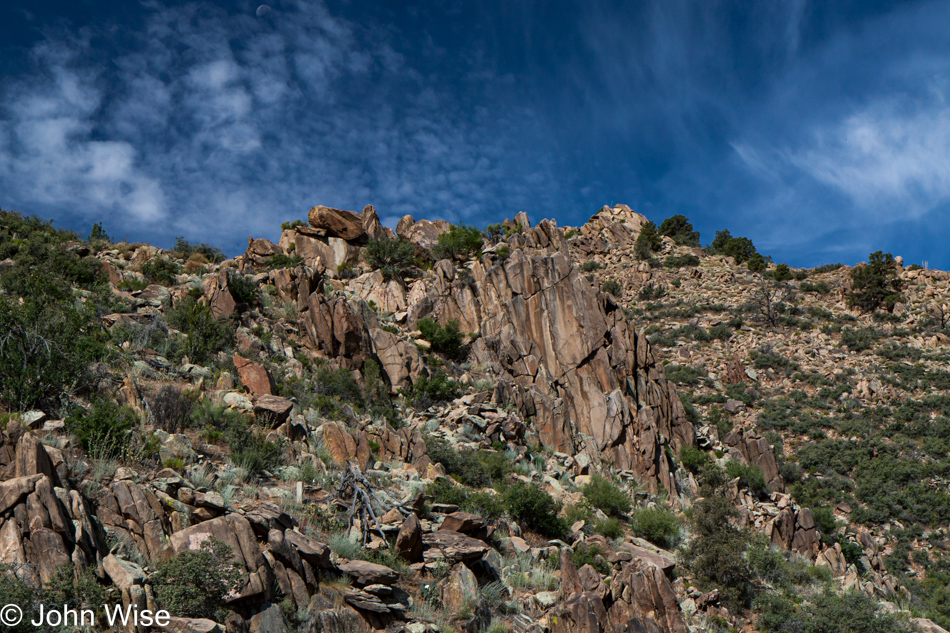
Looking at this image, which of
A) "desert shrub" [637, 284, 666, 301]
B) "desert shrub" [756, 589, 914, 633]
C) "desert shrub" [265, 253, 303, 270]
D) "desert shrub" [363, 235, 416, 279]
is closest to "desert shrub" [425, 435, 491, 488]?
"desert shrub" [756, 589, 914, 633]

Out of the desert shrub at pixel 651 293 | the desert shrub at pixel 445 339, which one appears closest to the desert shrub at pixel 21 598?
the desert shrub at pixel 445 339

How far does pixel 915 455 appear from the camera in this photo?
30641mm

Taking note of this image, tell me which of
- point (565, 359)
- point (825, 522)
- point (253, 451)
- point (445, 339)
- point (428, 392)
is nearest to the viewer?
point (253, 451)

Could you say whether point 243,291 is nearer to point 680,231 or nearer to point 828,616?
point 828,616

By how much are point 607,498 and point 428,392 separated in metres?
7.90

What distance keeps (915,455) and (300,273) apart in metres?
35.2

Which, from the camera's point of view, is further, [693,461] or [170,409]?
[693,461]

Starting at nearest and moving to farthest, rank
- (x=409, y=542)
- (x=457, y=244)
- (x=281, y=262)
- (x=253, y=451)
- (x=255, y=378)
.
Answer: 1. (x=409, y=542)
2. (x=253, y=451)
3. (x=255, y=378)
4. (x=281, y=262)
5. (x=457, y=244)

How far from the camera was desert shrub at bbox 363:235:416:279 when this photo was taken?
30.1 metres

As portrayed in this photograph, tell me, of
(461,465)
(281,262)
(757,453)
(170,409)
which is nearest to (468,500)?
(461,465)

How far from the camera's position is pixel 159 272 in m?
22.9

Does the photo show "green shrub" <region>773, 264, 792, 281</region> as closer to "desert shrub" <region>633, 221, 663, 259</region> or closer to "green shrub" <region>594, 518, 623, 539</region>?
"desert shrub" <region>633, 221, 663, 259</region>

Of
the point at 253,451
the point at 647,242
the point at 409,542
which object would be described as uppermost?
the point at 647,242

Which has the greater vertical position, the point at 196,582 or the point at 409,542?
the point at 409,542
